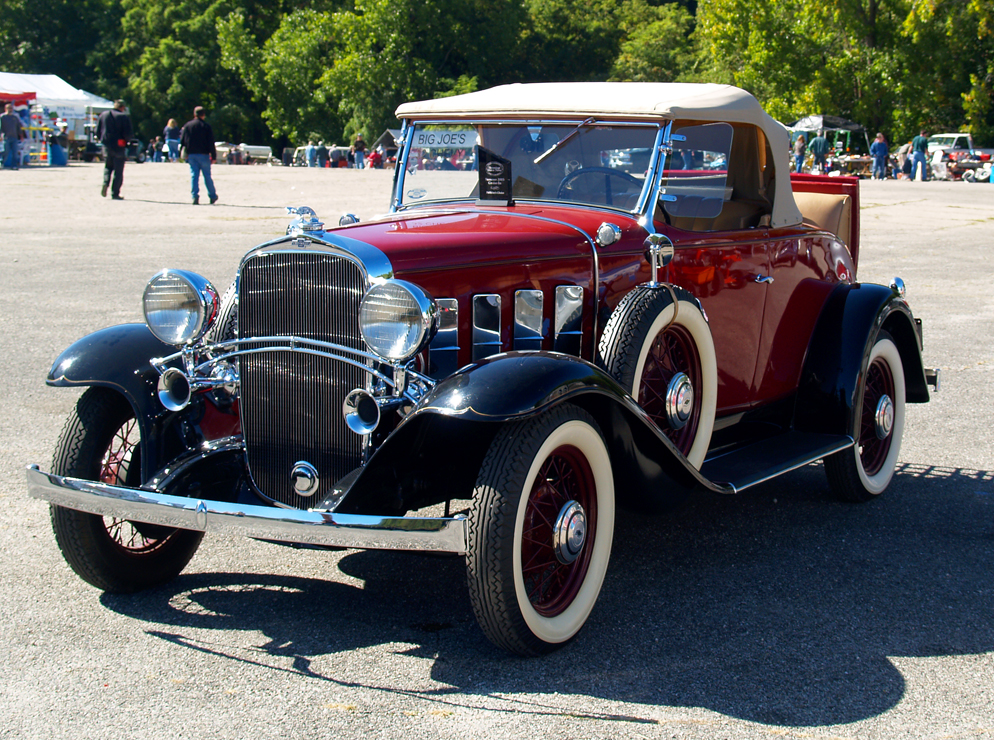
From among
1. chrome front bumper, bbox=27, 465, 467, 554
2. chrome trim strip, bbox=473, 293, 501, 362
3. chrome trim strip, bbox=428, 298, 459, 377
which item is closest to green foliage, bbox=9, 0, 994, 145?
chrome trim strip, bbox=473, 293, 501, 362

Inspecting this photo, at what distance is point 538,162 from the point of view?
14.4ft

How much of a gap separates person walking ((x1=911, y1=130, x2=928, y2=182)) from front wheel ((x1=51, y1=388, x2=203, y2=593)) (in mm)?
36111

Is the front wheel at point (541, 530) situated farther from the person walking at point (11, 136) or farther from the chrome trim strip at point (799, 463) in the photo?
the person walking at point (11, 136)

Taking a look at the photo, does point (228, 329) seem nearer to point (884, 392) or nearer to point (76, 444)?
point (76, 444)

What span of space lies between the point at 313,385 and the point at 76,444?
34.6 inches

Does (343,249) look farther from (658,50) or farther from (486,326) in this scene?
(658,50)

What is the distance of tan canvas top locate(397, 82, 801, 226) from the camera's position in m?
4.17

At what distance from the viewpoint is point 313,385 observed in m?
3.43

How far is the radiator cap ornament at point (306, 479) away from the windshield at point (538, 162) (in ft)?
4.93

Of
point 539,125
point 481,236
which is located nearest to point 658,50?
point 539,125

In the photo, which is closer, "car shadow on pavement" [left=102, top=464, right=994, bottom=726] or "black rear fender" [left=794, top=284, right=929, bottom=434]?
"car shadow on pavement" [left=102, top=464, right=994, bottom=726]

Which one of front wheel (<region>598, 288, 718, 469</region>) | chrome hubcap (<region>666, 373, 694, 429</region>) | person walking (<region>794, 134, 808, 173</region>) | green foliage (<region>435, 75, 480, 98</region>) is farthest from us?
green foliage (<region>435, 75, 480, 98</region>)

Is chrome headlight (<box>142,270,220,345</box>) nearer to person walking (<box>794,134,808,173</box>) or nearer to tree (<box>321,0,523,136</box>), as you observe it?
person walking (<box>794,134,808,173</box>)

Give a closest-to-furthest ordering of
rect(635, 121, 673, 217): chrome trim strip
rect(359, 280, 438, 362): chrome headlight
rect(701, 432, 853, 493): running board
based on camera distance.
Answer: rect(359, 280, 438, 362): chrome headlight, rect(701, 432, 853, 493): running board, rect(635, 121, 673, 217): chrome trim strip
